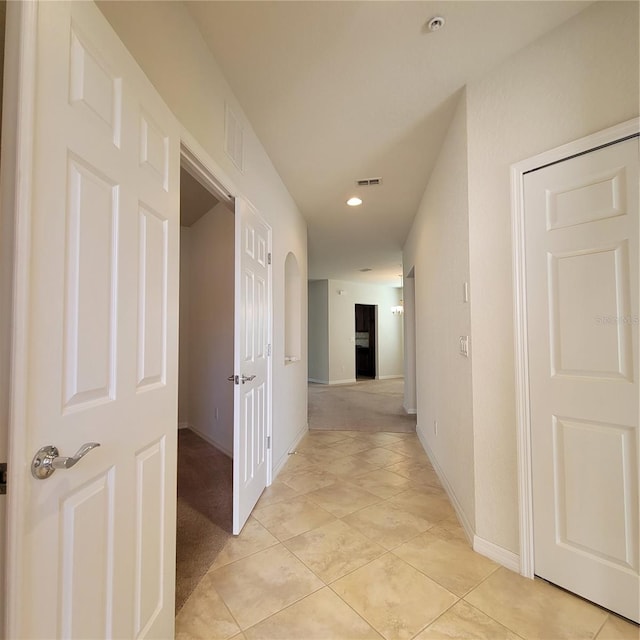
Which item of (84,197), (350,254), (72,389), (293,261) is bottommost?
(72,389)

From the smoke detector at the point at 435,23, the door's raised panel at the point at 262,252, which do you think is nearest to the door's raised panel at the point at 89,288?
the door's raised panel at the point at 262,252

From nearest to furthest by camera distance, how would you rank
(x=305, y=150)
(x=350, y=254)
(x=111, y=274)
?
(x=111, y=274)
(x=305, y=150)
(x=350, y=254)

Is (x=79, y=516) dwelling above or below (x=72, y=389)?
below

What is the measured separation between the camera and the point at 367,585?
1611 millimetres

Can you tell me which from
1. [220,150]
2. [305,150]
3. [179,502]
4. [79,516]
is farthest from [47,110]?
[179,502]

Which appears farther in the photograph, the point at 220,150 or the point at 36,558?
the point at 220,150

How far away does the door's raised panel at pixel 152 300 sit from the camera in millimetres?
1095

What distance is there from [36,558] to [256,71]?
2.24 meters

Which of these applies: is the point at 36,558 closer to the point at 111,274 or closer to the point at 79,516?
the point at 79,516

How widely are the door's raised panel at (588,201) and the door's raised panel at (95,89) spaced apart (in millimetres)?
1843

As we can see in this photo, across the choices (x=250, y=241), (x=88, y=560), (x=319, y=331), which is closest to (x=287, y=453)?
(x=250, y=241)

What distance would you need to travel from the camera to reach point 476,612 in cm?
145

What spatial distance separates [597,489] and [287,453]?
8.17 feet

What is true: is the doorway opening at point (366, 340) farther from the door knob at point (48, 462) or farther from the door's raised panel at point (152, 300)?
the door knob at point (48, 462)
